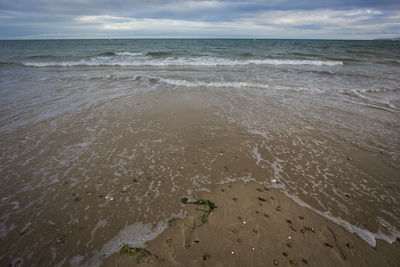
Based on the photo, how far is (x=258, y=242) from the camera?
8.63 feet

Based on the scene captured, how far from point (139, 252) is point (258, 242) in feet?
5.41

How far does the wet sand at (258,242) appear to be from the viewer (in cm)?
242

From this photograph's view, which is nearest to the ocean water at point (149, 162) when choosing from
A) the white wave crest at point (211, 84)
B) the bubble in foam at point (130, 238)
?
the bubble in foam at point (130, 238)

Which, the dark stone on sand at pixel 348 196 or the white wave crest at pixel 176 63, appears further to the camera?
the white wave crest at pixel 176 63

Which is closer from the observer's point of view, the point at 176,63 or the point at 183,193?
the point at 183,193

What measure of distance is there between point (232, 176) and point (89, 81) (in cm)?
1182

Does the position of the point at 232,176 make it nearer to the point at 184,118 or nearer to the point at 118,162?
the point at 118,162

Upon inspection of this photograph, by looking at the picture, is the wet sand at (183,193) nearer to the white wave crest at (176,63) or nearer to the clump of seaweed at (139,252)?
the clump of seaweed at (139,252)

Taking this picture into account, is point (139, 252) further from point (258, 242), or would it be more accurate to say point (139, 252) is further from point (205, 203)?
point (258, 242)

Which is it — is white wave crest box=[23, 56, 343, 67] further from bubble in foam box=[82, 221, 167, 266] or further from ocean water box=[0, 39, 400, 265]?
bubble in foam box=[82, 221, 167, 266]

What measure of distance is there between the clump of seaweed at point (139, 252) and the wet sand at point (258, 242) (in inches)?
1.0

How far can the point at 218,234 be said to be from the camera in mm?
2721

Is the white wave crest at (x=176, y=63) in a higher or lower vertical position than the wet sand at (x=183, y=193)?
higher

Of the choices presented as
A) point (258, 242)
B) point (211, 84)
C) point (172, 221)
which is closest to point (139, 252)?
point (172, 221)
